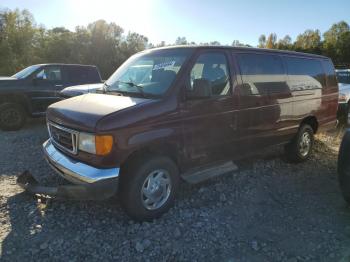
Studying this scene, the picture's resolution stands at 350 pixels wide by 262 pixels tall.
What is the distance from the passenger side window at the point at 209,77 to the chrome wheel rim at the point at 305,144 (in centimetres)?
251

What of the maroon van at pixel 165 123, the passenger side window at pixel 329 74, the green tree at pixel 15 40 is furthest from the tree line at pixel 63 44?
the maroon van at pixel 165 123

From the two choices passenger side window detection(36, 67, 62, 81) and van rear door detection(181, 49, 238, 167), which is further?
passenger side window detection(36, 67, 62, 81)

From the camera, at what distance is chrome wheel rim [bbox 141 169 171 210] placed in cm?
366

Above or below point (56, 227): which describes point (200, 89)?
above

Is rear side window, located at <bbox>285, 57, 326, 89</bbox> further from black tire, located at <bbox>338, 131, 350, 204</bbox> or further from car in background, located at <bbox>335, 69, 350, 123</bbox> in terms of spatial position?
car in background, located at <bbox>335, 69, 350, 123</bbox>

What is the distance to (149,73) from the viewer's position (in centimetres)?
412

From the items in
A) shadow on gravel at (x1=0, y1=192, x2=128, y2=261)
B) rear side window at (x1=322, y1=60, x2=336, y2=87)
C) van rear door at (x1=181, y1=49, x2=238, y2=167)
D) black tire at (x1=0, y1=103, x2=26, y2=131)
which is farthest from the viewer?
black tire at (x1=0, y1=103, x2=26, y2=131)

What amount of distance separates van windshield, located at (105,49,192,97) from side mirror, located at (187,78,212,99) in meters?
0.28

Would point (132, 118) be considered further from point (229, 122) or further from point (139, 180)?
point (229, 122)

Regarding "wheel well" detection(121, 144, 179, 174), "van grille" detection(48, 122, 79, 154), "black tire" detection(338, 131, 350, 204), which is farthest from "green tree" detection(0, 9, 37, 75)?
"black tire" detection(338, 131, 350, 204)

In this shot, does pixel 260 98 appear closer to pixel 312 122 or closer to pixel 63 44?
pixel 312 122

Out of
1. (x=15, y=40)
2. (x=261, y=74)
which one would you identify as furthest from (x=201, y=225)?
(x=15, y=40)

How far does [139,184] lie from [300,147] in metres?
3.74

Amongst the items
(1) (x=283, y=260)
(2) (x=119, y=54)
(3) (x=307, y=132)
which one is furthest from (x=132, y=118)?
(2) (x=119, y=54)
